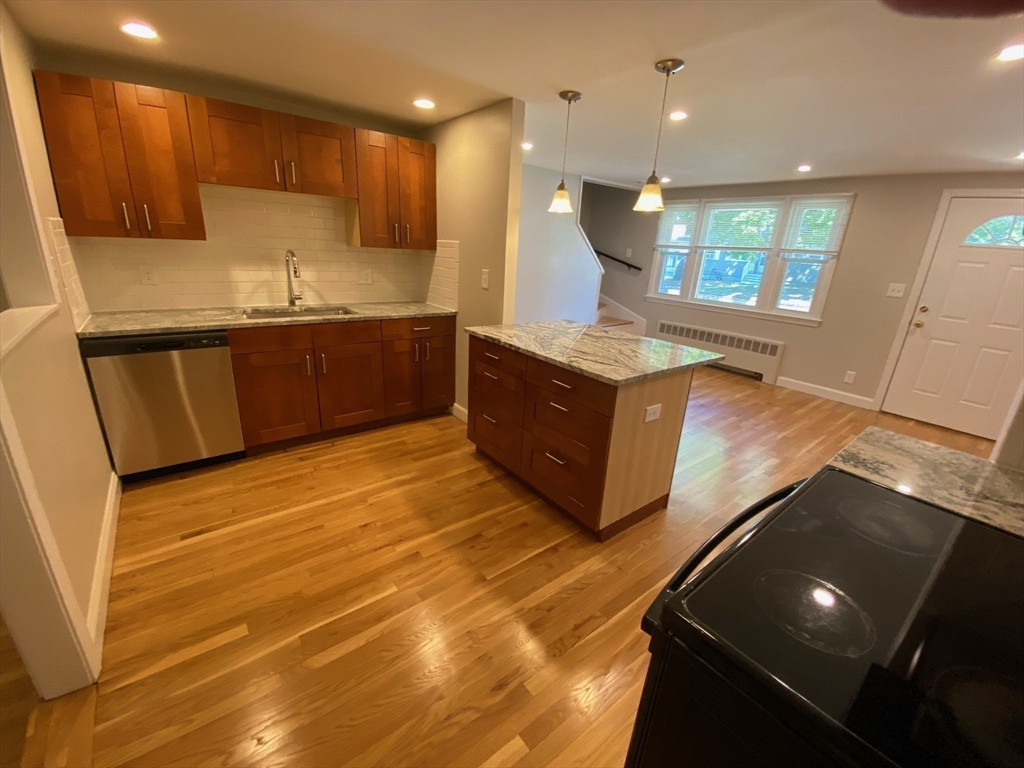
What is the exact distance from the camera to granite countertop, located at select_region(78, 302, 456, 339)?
89.4 inches

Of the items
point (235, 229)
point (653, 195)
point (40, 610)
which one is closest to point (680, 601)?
point (40, 610)

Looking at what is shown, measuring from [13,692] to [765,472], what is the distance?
3784 millimetres

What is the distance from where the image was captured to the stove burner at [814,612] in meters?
→ 0.56

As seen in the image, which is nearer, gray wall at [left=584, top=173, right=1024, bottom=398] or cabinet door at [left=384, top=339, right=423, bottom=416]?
cabinet door at [left=384, top=339, right=423, bottom=416]

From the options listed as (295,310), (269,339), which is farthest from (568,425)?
(295,310)

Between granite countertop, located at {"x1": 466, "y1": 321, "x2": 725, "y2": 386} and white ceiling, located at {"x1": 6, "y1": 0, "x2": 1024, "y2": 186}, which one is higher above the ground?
white ceiling, located at {"x1": 6, "y1": 0, "x2": 1024, "y2": 186}

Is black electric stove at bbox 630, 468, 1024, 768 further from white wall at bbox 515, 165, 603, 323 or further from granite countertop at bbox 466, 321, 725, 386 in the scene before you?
white wall at bbox 515, 165, 603, 323

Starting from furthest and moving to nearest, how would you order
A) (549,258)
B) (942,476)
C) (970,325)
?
(549,258)
(970,325)
(942,476)

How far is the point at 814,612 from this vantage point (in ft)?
1.99

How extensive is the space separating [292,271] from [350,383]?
3.06 ft

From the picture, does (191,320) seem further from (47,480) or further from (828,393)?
(828,393)

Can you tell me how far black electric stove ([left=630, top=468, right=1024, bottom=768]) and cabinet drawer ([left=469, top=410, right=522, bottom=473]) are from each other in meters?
1.84

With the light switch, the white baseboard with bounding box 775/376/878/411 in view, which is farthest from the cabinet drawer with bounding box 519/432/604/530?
the light switch

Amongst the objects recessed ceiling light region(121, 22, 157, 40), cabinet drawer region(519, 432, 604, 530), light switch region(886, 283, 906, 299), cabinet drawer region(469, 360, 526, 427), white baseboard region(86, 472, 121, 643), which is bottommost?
white baseboard region(86, 472, 121, 643)
